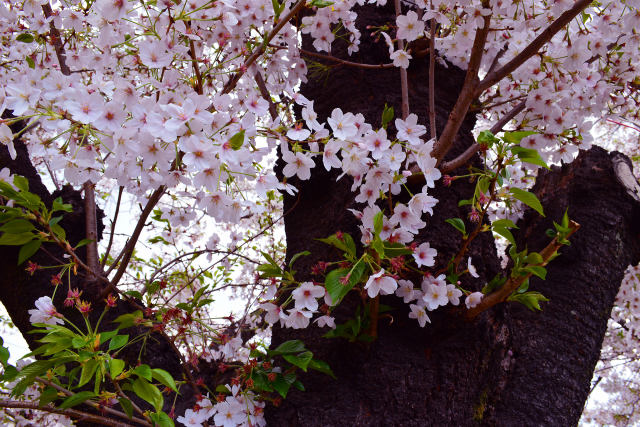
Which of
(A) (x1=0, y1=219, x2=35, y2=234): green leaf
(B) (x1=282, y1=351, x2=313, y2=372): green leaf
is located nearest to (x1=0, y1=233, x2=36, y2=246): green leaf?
(A) (x1=0, y1=219, x2=35, y2=234): green leaf

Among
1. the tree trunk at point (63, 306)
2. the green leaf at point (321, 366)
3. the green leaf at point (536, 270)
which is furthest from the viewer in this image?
the tree trunk at point (63, 306)

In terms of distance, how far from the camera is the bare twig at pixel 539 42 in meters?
1.15

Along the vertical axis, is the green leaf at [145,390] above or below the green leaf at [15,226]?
below

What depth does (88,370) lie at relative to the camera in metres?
1.06

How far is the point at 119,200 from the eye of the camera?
200 cm

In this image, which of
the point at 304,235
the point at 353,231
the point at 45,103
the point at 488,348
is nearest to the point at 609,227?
the point at 488,348

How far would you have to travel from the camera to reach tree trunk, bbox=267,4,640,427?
1368mm

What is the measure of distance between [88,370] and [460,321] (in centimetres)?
101

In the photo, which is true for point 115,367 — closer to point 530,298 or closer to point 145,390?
point 145,390

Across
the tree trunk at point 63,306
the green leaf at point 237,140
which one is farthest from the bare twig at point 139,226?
the green leaf at point 237,140

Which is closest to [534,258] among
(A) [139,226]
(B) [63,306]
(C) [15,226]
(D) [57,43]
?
(A) [139,226]

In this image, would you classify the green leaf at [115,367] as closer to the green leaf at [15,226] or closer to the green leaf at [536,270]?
the green leaf at [15,226]

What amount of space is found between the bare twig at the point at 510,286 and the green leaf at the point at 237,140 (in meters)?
0.82

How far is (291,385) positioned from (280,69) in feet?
4.17
